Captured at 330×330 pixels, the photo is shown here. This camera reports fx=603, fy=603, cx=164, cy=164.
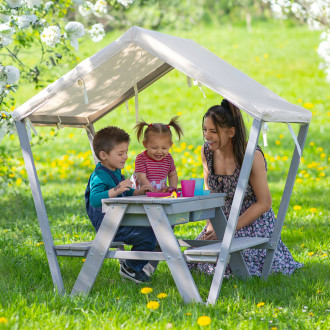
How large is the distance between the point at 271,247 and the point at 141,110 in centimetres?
926

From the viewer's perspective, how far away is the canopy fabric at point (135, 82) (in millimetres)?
3211

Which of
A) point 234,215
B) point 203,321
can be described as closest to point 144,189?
point 234,215

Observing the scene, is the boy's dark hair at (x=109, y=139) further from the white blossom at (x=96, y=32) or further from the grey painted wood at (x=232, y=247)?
the white blossom at (x=96, y=32)

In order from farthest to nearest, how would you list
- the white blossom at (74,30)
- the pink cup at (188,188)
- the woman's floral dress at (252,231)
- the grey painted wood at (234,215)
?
the white blossom at (74,30), the woman's floral dress at (252,231), the pink cup at (188,188), the grey painted wood at (234,215)

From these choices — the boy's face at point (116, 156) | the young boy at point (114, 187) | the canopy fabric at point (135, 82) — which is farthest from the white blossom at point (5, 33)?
the boy's face at point (116, 156)

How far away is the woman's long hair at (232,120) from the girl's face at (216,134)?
0.08ft

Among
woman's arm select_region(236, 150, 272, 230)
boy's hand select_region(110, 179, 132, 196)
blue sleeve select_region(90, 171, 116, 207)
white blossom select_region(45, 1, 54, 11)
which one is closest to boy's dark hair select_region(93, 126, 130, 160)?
blue sleeve select_region(90, 171, 116, 207)

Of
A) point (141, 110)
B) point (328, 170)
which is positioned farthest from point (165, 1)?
point (328, 170)

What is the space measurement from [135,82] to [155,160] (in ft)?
1.92

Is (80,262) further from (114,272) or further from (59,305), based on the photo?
(59,305)

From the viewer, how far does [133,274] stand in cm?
385

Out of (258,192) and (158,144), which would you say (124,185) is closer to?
(158,144)

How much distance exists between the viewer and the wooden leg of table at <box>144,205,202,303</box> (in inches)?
127

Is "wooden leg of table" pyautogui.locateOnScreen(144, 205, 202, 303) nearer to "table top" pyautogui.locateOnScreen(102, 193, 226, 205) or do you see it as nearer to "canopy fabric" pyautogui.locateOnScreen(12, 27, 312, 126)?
"table top" pyautogui.locateOnScreen(102, 193, 226, 205)
